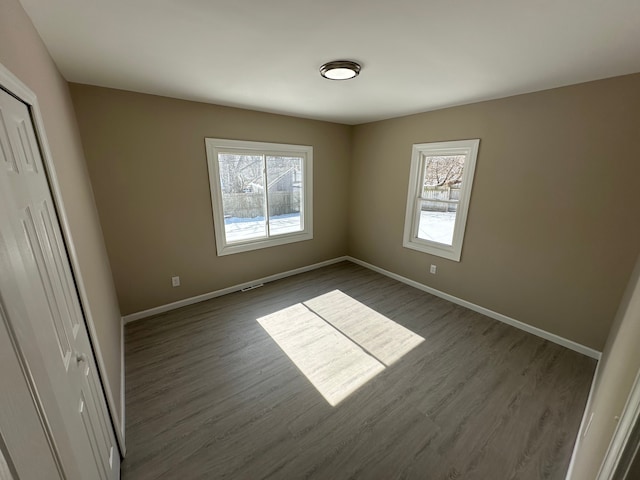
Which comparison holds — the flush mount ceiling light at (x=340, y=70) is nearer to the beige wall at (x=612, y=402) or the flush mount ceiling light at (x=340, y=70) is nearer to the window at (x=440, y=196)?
the window at (x=440, y=196)

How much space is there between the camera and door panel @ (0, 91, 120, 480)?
2.03ft

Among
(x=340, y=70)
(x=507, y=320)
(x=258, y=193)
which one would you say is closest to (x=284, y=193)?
(x=258, y=193)

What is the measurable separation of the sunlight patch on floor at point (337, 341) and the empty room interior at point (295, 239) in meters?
0.03

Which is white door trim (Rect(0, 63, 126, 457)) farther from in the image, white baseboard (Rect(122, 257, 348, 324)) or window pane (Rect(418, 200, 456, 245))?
window pane (Rect(418, 200, 456, 245))

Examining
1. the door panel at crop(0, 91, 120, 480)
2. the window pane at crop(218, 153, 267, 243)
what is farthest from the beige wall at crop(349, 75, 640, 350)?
the door panel at crop(0, 91, 120, 480)

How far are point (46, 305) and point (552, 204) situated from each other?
11.6ft

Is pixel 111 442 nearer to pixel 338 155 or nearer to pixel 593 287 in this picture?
pixel 593 287

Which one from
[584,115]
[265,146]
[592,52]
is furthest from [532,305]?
[265,146]

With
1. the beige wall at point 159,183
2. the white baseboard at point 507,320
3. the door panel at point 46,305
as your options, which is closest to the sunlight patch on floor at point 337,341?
the white baseboard at point 507,320

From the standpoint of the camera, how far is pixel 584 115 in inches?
85.0

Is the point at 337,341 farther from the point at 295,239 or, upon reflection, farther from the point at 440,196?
the point at 440,196

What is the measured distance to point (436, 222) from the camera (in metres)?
3.44

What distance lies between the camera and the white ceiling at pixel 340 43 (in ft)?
4.05

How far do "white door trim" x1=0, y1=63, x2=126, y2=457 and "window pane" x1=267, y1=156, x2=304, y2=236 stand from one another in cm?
256
